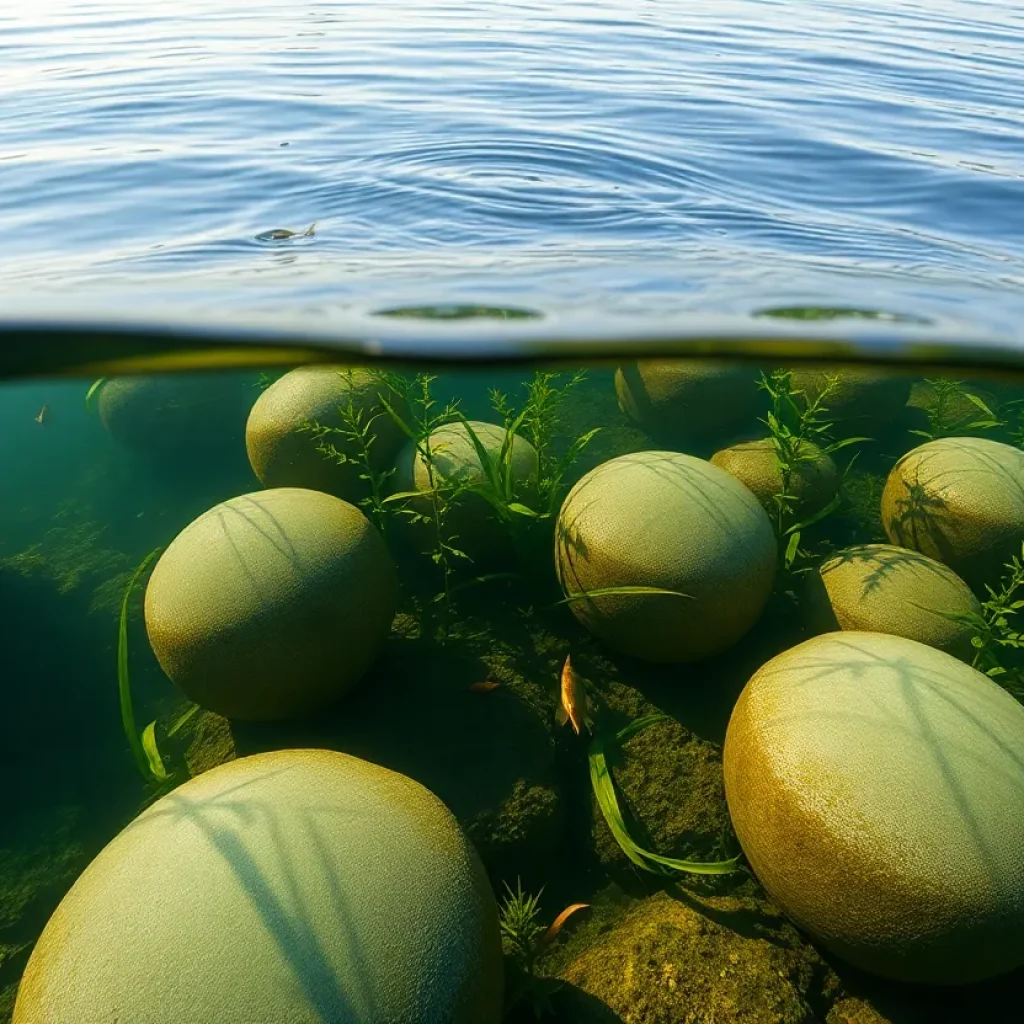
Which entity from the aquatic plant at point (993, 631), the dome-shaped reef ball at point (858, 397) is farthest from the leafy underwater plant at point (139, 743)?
the dome-shaped reef ball at point (858, 397)

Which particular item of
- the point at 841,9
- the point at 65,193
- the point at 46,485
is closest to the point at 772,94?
the point at 65,193

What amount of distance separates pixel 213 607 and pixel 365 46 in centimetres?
753

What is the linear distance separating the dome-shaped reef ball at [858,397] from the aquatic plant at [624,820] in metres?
2.54

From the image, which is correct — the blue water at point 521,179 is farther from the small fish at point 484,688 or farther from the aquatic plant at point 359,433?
the small fish at point 484,688

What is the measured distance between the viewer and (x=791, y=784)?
6.42 feet

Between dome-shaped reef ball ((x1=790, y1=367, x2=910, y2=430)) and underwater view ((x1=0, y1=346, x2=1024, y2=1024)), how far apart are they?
17 centimetres

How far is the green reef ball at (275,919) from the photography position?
4.66ft

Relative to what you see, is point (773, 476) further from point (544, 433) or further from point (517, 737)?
point (517, 737)

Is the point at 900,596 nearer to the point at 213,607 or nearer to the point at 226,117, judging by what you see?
the point at 213,607

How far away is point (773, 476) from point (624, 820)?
186 centimetres

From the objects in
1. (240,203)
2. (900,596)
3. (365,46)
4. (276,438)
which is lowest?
(900,596)

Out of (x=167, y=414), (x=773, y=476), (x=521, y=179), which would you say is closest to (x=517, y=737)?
(x=773, y=476)

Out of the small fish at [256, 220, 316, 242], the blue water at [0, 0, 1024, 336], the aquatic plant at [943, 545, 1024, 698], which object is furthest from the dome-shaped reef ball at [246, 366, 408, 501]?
the aquatic plant at [943, 545, 1024, 698]

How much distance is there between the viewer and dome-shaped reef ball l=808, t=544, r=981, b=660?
2.70m
